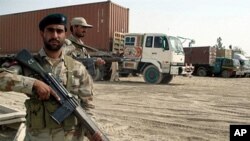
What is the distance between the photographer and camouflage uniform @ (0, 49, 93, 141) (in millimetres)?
2186

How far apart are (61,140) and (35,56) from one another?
0.58m

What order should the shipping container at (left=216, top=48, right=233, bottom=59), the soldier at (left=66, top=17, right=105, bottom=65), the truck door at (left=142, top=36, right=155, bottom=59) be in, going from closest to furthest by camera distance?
the soldier at (left=66, top=17, right=105, bottom=65), the truck door at (left=142, top=36, right=155, bottom=59), the shipping container at (left=216, top=48, right=233, bottom=59)

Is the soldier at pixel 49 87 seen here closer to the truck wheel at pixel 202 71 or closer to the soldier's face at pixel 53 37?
the soldier's face at pixel 53 37

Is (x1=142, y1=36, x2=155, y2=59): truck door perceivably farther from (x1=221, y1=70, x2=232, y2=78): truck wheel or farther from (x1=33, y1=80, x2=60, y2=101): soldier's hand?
(x1=33, y1=80, x2=60, y2=101): soldier's hand

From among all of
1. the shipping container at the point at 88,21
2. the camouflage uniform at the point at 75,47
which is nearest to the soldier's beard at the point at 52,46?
the camouflage uniform at the point at 75,47

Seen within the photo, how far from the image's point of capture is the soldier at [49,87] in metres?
2.19

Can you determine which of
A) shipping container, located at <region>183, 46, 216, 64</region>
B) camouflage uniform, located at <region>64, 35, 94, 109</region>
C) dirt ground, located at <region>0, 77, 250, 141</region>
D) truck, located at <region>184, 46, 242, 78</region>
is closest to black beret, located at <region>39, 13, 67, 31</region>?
camouflage uniform, located at <region>64, 35, 94, 109</region>

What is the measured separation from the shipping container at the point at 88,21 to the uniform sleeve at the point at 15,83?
14.5 m

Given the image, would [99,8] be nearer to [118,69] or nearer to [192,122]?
[118,69]

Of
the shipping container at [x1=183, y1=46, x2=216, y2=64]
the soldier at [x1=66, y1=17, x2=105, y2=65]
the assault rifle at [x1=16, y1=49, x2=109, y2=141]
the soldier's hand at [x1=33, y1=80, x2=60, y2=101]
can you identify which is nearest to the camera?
the soldier's hand at [x1=33, y1=80, x2=60, y2=101]

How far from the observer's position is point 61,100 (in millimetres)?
2281

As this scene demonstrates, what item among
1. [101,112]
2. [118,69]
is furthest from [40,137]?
[118,69]

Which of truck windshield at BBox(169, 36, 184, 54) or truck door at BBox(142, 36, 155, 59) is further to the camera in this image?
truck door at BBox(142, 36, 155, 59)

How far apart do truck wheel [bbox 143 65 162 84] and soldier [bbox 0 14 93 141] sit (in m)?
12.7
